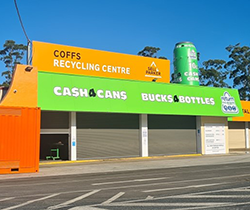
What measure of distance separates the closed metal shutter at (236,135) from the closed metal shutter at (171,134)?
9276 millimetres

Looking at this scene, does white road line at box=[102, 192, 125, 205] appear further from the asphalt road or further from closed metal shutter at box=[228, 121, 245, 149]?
closed metal shutter at box=[228, 121, 245, 149]

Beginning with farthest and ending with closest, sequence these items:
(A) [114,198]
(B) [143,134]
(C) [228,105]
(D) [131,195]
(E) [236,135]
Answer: (E) [236,135], (C) [228,105], (B) [143,134], (D) [131,195], (A) [114,198]

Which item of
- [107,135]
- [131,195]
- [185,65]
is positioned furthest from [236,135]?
[131,195]

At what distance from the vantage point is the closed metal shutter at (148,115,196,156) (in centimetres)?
2491

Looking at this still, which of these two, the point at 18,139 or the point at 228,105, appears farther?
the point at 228,105

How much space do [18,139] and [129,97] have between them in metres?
9.79

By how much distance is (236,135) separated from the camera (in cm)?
3516

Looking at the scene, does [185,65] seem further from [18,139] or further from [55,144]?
[18,139]

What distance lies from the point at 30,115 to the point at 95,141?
7240 mm

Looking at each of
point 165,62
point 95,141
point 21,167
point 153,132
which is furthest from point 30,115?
point 165,62

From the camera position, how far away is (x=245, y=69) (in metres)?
66.8

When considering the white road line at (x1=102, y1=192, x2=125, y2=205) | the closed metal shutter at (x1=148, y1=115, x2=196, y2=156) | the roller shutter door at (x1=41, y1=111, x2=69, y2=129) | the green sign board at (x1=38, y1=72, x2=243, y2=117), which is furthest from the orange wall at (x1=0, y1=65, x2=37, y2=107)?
the white road line at (x1=102, y1=192, x2=125, y2=205)

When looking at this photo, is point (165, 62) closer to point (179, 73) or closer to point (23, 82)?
point (179, 73)

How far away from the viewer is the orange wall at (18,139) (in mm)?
15148
